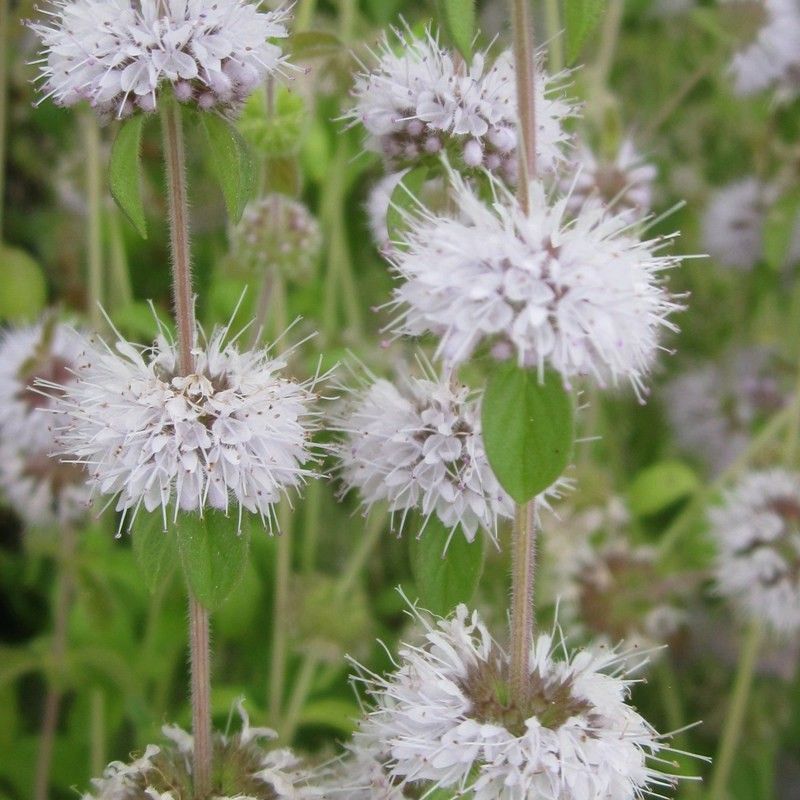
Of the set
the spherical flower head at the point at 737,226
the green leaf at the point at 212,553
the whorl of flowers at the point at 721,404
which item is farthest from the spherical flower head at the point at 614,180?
the whorl of flowers at the point at 721,404

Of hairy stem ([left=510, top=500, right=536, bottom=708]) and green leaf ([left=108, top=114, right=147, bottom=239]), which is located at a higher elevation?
green leaf ([left=108, top=114, right=147, bottom=239])

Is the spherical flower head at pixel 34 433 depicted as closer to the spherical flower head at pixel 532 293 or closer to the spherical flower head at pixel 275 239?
the spherical flower head at pixel 275 239

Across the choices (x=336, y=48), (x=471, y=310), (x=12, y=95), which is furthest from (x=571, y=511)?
(x=12, y=95)

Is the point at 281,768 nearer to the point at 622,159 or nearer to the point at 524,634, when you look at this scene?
the point at 524,634

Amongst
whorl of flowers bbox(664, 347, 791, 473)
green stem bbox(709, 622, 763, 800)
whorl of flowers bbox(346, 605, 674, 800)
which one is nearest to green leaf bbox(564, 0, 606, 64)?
whorl of flowers bbox(346, 605, 674, 800)

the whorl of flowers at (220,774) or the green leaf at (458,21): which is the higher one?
the green leaf at (458,21)

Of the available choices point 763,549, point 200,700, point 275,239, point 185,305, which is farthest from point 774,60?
point 200,700

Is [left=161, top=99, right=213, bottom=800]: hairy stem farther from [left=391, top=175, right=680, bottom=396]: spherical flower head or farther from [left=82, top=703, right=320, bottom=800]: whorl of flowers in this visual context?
[left=391, top=175, right=680, bottom=396]: spherical flower head

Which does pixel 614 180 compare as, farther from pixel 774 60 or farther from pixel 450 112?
pixel 774 60
